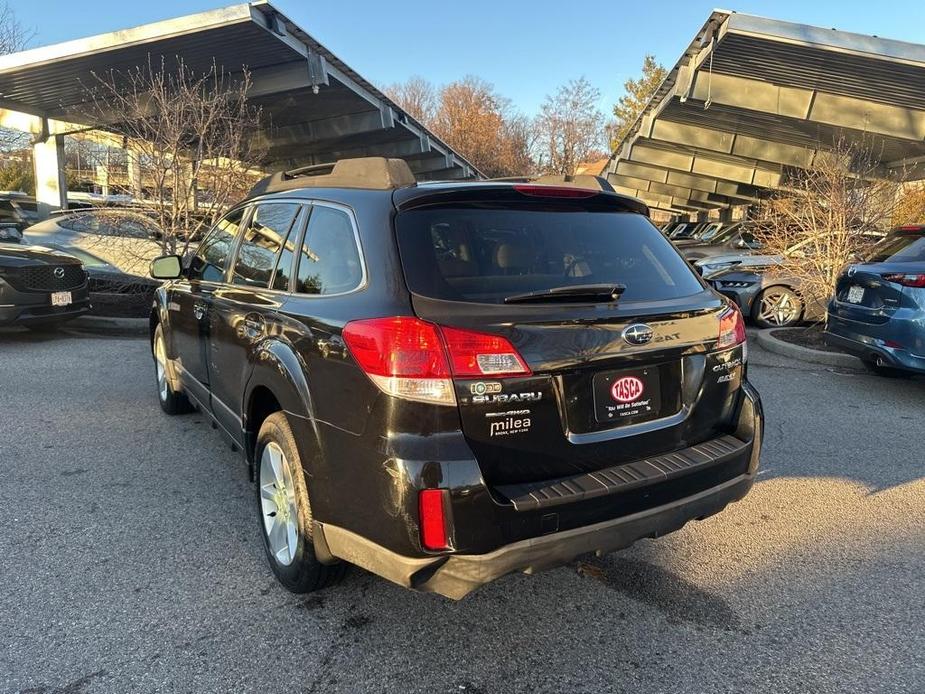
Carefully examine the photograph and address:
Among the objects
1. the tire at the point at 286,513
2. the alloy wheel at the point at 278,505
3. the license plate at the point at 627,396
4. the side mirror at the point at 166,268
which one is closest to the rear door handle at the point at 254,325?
the tire at the point at 286,513

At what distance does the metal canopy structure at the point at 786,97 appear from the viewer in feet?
36.2

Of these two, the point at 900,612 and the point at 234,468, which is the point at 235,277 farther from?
the point at 900,612

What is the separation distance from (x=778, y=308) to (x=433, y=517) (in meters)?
10.1

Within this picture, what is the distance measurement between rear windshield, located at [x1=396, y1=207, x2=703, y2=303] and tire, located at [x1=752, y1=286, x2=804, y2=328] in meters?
8.49

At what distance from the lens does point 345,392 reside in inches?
91.9

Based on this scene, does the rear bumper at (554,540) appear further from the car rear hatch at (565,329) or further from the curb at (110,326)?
the curb at (110,326)

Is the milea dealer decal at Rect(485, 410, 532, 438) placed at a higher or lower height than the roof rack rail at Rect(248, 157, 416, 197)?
lower

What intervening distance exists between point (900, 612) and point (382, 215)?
281cm

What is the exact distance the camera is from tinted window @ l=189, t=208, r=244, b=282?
13.0 feet

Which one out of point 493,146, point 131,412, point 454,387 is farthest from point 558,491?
point 493,146

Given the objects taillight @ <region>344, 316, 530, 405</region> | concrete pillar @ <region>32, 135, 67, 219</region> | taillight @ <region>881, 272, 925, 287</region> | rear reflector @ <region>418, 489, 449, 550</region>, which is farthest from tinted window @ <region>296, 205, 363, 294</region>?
concrete pillar @ <region>32, 135, 67, 219</region>

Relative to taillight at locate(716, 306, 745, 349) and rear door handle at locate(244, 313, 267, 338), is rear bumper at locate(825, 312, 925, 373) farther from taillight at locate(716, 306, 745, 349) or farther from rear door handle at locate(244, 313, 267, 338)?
rear door handle at locate(244, 313, 267, 338)

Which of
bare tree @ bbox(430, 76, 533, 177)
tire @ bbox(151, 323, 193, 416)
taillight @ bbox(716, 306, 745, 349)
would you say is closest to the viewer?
taillight @ bbox(716, 306, 745, 349)

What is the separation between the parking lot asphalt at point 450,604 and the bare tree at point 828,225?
5.52m
